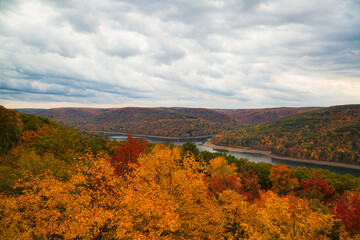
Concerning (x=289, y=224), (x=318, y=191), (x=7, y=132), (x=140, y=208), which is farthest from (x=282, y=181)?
(x=7, y=132)

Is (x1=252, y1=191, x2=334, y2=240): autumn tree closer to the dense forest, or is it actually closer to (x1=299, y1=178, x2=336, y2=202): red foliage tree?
the dense forest

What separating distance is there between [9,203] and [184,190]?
17574 mm

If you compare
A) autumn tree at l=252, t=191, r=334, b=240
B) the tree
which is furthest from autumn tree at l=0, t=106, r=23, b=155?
the tree

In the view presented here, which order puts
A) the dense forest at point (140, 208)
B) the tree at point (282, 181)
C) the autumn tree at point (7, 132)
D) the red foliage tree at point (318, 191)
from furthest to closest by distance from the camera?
the tree at point (282, 181), the red foliage tree at point (318, 191), the autumn tree at point (7, 132), the dense forest at point (140, 208)

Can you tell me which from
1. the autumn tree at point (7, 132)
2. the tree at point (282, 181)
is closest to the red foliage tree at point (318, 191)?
the tree at point (282, 181)

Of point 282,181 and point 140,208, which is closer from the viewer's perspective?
point 140,208

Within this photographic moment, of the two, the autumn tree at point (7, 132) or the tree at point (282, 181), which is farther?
the tree at point (282, 181)

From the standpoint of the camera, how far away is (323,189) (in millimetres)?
53875

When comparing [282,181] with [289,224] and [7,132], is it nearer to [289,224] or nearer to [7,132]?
[289,224]

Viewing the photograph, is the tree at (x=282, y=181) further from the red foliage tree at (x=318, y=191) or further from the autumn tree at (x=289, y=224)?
the autumn tree at (x=289, y=224)

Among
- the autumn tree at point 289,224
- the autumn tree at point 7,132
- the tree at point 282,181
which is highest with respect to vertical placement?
the autumn tree at point 7,132

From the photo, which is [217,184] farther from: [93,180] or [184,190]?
[93,180]

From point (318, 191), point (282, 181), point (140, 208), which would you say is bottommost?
point (282, 181)

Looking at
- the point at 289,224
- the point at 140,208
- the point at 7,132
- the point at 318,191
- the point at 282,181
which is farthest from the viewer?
the point at 282,181
